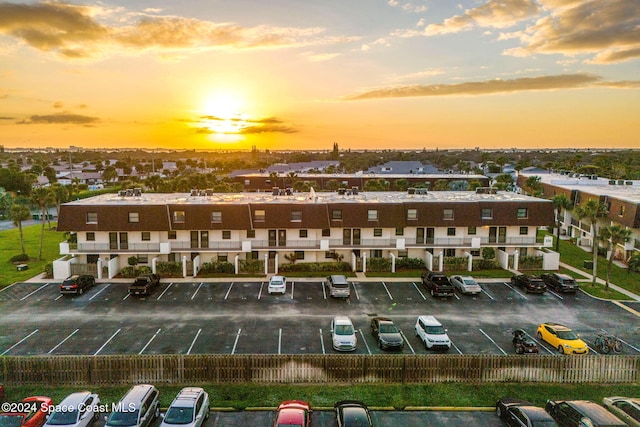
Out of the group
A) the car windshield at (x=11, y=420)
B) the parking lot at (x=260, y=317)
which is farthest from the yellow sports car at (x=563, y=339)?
the car windshield at (x=11, y=420)

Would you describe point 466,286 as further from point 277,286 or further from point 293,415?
point 293,415

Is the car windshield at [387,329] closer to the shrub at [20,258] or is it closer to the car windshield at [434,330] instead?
the car windshield at [434,330]

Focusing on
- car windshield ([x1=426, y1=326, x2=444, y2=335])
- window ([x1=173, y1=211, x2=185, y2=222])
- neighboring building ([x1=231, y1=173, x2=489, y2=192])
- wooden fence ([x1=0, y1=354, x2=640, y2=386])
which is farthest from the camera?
neighboring building ([x1=231, y1=173, x2=489, y2=192])

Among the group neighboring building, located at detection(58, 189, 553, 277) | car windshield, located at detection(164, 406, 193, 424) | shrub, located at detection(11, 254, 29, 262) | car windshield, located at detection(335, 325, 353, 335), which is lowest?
shrub, located at detection(11, 254, 29, 262)

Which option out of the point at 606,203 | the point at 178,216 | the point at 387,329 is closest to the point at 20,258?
the point at 178,216

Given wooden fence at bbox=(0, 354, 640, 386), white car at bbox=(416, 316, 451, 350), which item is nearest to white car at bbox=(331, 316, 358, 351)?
wooden fence at bbox=(0, 354, 640, 386)

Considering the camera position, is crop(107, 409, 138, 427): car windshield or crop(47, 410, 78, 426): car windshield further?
crop(107, 409, 138, 427): car windshield

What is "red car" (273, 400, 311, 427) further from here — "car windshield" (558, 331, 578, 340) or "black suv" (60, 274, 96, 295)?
"black suv" (60, 274, 96, 295)
